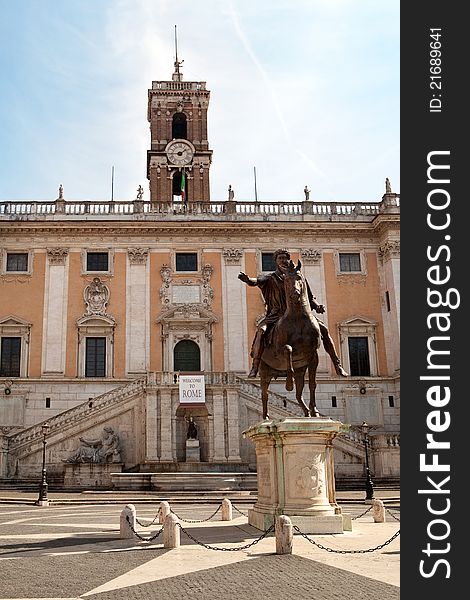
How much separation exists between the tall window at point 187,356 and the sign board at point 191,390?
6065mm

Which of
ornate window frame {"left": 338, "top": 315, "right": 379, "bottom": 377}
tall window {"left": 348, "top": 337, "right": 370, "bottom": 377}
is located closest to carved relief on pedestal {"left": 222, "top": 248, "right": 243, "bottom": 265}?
ornate window frame {"left": 338, "top": 315, "right": 379, "bottom": 377}

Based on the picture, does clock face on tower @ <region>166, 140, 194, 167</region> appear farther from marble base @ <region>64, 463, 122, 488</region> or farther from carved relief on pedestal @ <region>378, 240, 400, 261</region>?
marble base @ <region>64, 463, 122, 488</region>

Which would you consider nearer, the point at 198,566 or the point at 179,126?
the point at 198,566

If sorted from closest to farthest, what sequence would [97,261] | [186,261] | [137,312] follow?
[137,312]
[97,261]
[186,261]

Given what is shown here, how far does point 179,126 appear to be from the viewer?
55000 mm

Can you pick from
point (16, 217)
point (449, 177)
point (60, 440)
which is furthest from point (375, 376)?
point (449, 177)

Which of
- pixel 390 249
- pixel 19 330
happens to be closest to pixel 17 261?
pixel 19 330

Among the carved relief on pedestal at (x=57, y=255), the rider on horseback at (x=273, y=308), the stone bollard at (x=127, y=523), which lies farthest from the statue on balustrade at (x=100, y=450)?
the rider on horseback at (x=273, y=308)

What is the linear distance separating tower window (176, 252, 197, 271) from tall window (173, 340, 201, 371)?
173 inches

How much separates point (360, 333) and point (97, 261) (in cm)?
1601

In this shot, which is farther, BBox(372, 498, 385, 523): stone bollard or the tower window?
the tower window

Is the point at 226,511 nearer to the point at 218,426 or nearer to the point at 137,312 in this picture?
the point at 218,426

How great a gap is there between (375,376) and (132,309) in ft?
47.4

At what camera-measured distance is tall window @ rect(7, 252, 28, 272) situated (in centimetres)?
4069
